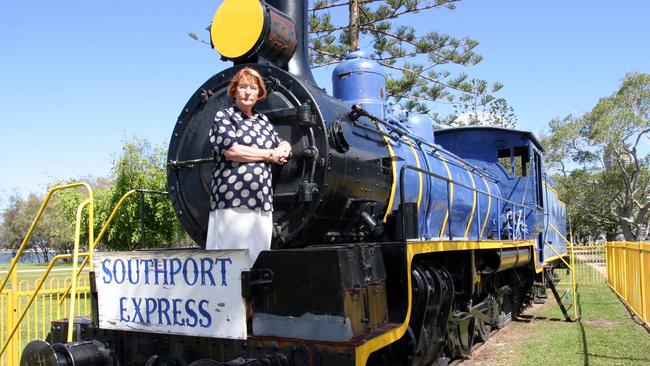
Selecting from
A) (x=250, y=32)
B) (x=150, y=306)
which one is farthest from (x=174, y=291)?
(x=250, y=32)

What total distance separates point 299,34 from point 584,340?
6.37 meters

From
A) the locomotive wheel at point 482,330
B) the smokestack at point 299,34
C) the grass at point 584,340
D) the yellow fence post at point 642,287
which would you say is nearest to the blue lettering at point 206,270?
the smokestack at point 299,34

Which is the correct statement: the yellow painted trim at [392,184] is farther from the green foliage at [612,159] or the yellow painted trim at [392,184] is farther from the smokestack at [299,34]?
the green foliage at [612,159]

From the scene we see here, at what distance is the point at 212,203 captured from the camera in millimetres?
3939

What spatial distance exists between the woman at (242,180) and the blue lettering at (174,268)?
0.93 ft

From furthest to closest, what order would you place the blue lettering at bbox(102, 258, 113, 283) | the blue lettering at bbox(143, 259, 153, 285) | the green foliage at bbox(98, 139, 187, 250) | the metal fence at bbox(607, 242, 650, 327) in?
the green foliage at bbox(98, 139, 187, 250)
the metal fence at bbox(607, 242, 650, 327)
the blue lettering at bbox(102, 258, 113, 283)
the blue lettering at bbox(143, 259, 153, 285)

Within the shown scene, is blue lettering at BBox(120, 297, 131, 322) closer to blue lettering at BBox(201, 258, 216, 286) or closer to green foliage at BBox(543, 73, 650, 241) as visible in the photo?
blue lettering at BBox(201, 258, 216, 286)

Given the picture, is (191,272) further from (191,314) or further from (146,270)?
(146,270)

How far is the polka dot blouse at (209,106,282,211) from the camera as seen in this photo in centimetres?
382

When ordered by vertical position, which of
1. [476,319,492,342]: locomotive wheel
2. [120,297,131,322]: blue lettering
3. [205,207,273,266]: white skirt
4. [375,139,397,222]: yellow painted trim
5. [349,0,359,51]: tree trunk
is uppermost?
[349,0,359,51]: tree trunk

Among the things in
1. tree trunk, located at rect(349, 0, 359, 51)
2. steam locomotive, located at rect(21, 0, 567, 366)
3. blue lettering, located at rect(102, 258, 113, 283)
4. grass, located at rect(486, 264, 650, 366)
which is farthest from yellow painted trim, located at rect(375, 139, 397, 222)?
tree trunk, located at rect(349, 0, 359, 51)

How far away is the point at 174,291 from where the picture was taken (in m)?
3.76

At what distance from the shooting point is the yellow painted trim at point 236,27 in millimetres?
4469

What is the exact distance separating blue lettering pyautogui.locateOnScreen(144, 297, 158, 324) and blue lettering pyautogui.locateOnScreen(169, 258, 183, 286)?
22cm
